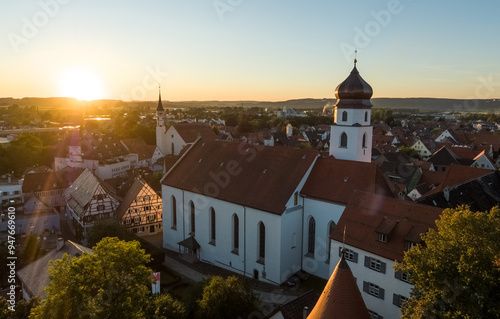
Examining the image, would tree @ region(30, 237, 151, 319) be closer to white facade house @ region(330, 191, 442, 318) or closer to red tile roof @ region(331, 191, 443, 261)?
white facade house @ region(330, 191, 442, 318)

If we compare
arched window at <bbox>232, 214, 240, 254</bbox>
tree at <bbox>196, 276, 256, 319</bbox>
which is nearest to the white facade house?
tree at <bbox>196, 276, 256, 319</bbox>

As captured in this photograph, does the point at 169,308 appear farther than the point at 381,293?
No

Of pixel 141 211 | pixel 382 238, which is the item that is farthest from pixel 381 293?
pixel 141 211

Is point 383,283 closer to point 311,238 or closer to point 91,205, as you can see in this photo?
point 311,238

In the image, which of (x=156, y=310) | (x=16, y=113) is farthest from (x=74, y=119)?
(x=156, y=310)

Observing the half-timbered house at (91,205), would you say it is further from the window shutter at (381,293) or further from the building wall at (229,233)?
the window shutter at (381,293)

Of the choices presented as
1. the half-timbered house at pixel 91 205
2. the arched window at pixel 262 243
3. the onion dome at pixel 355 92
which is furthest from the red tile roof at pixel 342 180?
the half-timbered house at pixel 91 205

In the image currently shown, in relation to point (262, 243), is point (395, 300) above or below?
below
